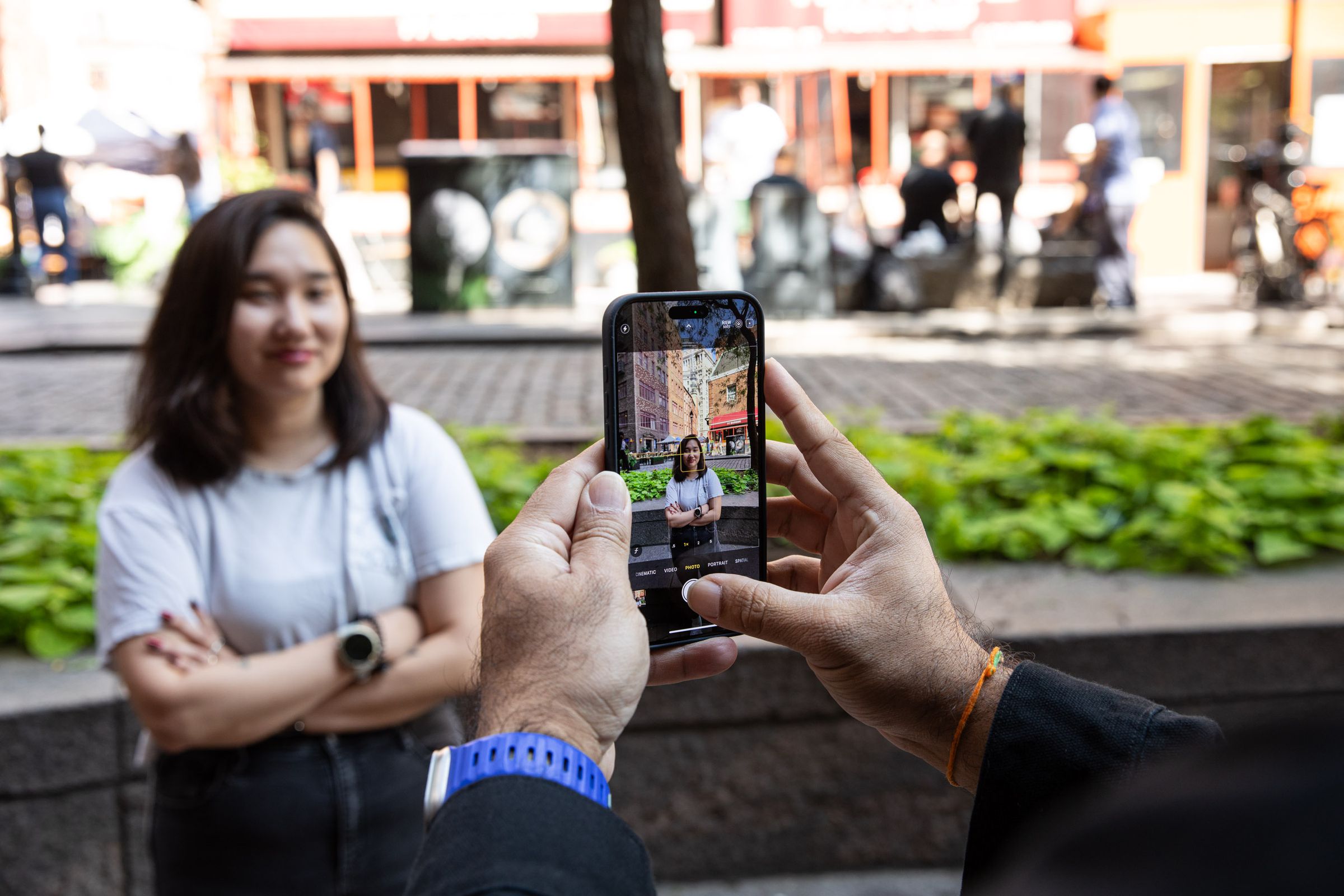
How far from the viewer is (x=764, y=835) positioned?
11.2 ft

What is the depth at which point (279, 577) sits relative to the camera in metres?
2.48

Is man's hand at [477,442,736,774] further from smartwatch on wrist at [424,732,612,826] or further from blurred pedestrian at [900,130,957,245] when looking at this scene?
blurred pedestrian at [900,130,957,245]

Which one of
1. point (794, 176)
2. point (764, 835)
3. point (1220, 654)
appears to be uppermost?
point (794, 176)

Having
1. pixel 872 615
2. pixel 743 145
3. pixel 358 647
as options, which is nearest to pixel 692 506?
pixel 872 615

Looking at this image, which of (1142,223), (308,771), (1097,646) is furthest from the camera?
(1142,223)

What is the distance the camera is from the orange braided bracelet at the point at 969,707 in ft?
4.72

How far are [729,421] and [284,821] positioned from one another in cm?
135

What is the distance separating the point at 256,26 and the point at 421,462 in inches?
772

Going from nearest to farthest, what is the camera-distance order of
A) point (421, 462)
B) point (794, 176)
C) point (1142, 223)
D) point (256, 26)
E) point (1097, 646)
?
1. point (421, 462)
2. point (1097, 646)
3. point (794, 176)
4. point (1142, 223)
5. point (256, 26)

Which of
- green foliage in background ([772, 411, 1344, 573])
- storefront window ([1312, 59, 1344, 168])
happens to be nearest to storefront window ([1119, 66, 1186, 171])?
storefront window ([1312, 59, 1344, 168])

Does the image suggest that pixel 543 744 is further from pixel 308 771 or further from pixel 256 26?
pixel 256 26

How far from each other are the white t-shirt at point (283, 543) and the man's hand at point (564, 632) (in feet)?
4.15

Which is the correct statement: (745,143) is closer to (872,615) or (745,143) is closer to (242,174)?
(242,174)

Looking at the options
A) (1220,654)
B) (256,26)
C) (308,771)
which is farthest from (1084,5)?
(308,771)
